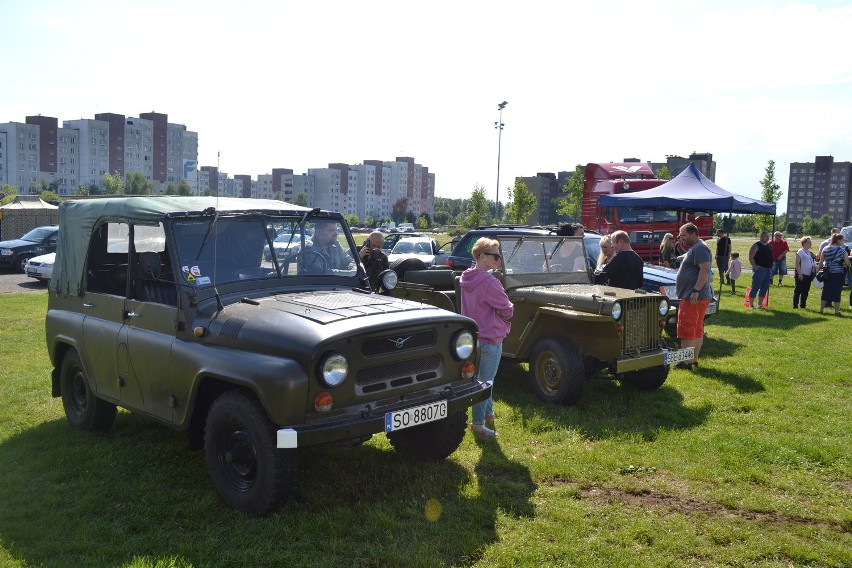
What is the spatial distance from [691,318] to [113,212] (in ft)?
22.3

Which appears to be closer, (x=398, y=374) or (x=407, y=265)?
(x=398, y=374)

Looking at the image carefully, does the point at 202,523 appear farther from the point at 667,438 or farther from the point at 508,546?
the point at 667,438

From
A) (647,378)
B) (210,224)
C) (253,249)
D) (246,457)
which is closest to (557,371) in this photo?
(647,378)

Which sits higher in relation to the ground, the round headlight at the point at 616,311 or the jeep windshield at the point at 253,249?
the jeep windshield at the point at 253,249

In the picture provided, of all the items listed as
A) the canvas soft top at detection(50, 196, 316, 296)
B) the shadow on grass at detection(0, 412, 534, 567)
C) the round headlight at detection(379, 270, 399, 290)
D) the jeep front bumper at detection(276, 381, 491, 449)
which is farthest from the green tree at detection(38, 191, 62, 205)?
the jeep front bumper at detection(276, 381, 491, 449)

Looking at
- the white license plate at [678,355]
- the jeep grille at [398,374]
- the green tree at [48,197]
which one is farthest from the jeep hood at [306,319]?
the green tree at [48,197]

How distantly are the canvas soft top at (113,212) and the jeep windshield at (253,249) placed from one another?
0.08 meters

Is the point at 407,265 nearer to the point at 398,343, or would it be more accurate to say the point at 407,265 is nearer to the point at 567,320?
the point at 567,320

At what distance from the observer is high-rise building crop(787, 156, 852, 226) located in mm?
140512

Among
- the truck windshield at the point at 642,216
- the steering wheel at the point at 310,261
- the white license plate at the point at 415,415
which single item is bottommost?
the white license plate at the point at 415,415

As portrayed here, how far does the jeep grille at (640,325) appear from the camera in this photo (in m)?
7.27

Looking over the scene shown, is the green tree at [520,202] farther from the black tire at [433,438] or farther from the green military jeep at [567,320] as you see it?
the black tire at [433,438]

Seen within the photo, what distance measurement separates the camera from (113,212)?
586 cm

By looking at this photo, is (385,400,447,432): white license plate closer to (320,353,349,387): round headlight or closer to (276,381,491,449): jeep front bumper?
(276,381,491,449): jeep front bumper
